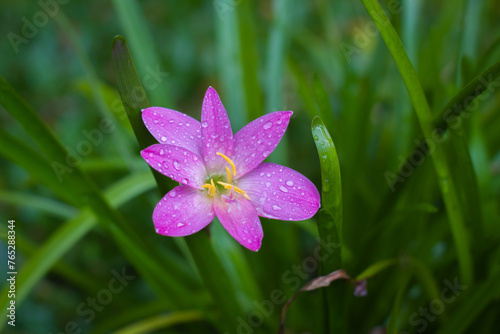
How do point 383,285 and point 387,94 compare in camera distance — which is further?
point 387,94

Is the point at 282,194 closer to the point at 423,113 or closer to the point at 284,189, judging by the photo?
Answer: the point at 284,189

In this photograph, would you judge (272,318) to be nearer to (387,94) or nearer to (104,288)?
(104,288)

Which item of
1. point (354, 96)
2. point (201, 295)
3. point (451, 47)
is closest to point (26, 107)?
point (201, 295)

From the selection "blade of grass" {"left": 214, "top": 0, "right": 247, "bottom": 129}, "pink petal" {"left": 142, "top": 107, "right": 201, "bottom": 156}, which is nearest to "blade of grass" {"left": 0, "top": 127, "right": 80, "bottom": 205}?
"pink petal" {"left": 142, "top": 107, "right": 201, "bottom": 156}

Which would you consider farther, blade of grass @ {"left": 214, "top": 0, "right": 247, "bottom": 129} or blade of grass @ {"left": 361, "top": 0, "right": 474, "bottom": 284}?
blade of grass @ {"left": 214, "top": 0, "right": 247, "bottom": 129}

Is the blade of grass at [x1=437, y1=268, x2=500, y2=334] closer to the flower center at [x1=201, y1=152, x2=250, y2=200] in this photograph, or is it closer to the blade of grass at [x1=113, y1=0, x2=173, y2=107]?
the flower center at [x1=201, y1=152, x2=250, y2=200]

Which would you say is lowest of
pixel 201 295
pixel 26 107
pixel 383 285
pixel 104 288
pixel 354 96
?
pixel 383 285
